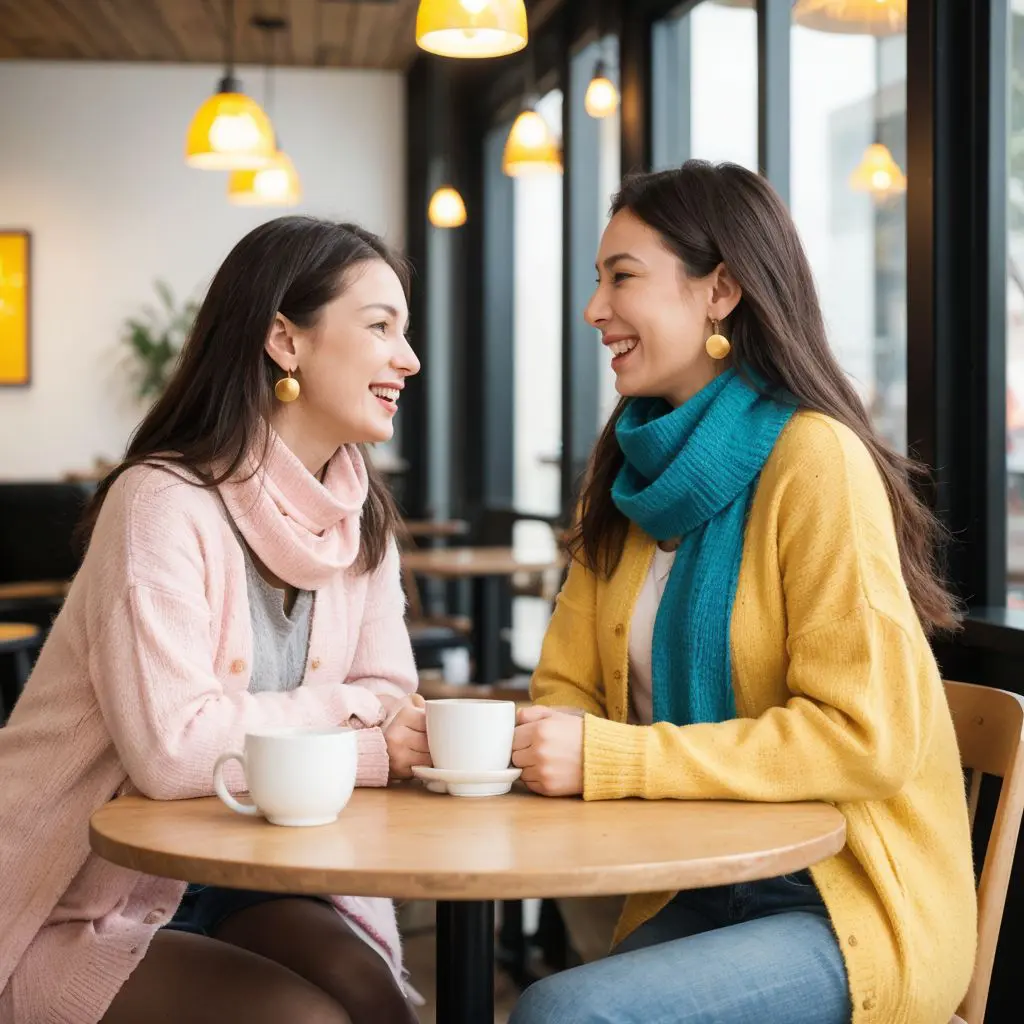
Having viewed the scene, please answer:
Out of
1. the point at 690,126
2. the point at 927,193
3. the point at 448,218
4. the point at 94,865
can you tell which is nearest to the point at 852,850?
the point at 94,865

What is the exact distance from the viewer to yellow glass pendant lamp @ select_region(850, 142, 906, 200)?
11.4 feet

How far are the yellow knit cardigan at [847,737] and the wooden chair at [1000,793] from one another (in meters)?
0.04

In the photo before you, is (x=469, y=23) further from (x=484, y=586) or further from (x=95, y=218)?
(x=95, y=218)

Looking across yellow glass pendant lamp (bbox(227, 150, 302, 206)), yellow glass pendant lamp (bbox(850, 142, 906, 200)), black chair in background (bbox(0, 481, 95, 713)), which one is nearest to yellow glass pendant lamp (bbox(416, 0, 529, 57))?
yellow glass pendant lamp (bbox(850, 142, 906, 200))

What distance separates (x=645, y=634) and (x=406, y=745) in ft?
1.34

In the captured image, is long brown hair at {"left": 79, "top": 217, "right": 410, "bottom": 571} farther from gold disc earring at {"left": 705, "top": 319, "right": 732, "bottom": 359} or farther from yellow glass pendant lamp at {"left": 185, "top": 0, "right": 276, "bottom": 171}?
yellow glass pendant lamp at {"left": 185, "top": 0, "right": 276, "bottom": 171}

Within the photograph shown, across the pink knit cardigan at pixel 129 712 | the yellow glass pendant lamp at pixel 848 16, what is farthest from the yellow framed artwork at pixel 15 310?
the pink knit cardigan at pixel 129 712

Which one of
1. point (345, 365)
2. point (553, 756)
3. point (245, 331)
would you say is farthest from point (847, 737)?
point (245, 331)

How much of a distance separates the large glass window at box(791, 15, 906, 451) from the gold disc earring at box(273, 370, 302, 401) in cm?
179

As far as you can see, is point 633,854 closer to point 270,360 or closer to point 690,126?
point 270,360

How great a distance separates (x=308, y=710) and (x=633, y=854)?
21.7 inches

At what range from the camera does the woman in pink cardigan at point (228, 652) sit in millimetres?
→ 1541

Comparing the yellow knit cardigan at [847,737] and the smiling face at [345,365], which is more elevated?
the smiling face at [345,365]

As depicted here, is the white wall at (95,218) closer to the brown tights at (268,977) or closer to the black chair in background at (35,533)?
the black chair in background at (35,533)
